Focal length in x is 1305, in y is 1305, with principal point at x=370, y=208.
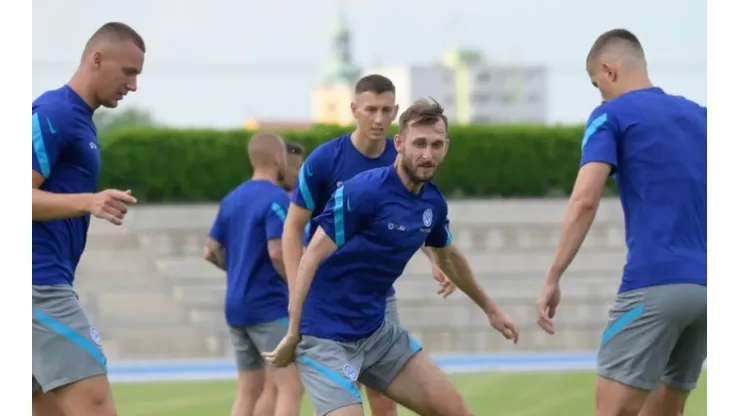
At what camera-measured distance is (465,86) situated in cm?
5072

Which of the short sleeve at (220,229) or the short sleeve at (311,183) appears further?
the short sleeve at (220,229)

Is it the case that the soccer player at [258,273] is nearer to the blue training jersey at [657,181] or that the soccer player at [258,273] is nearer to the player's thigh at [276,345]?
the player's thigh at [276,345]

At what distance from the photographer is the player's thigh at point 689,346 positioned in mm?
5988

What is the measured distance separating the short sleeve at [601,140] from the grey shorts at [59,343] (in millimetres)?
2451

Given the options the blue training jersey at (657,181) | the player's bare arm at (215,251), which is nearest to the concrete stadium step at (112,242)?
the player's bare arm at (215,251)

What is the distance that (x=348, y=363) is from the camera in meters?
6.41

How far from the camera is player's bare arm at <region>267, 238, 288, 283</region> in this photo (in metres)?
8.34

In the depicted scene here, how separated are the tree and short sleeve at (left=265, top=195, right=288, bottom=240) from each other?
1662 cm

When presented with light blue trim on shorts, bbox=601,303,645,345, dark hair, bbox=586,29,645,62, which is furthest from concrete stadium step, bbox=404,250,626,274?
light blue trim on shorts, bbox=601,303,645,345

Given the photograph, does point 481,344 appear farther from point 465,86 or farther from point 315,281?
point 465,86

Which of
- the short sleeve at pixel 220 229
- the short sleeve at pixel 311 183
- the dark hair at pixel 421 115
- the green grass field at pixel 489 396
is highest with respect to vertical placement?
the dark hair at pixel 421 115

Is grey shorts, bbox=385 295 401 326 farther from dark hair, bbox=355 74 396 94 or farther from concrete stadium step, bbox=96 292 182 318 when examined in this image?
concrete stadium step, bbox=96 292 182 318

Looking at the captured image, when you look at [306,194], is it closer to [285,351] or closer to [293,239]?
[293,239]

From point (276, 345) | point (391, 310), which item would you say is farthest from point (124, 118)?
point (391, 310)
